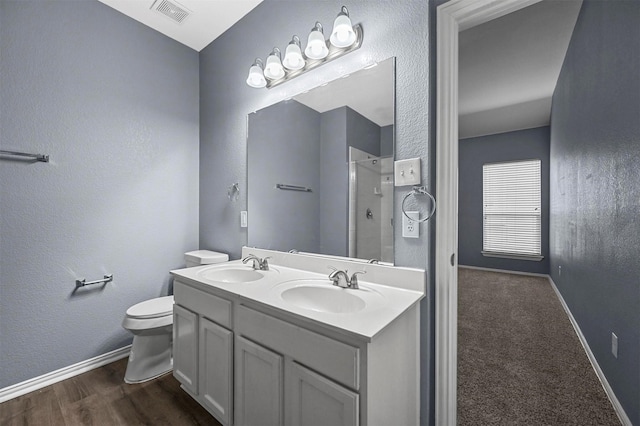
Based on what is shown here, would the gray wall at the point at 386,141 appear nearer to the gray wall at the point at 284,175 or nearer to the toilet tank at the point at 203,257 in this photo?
the gray wall at the point at 284,175

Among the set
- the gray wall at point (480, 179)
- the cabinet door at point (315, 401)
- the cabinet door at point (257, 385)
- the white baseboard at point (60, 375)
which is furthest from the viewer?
the gray wall at point (480, 179)

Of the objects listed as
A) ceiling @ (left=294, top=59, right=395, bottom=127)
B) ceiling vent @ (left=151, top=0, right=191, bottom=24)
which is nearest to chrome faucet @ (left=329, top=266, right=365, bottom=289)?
ceiling @ (left=294, top=59, right=395, bottom=127)

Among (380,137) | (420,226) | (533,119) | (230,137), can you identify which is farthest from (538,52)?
(230,137)

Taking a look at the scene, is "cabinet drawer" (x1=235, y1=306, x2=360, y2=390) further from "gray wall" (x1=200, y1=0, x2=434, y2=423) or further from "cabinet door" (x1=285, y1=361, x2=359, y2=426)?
"gray wall" (x1=200, y1=0, x2=434, y2=423)

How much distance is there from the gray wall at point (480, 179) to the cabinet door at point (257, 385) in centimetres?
526

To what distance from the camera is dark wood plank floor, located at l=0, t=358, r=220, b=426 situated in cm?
148

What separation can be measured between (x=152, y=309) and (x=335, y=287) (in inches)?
52.4

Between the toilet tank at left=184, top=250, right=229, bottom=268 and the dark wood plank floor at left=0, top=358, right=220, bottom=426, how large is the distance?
794 millimetres

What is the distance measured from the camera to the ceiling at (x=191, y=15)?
2.00 meters

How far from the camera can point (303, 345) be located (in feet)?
3.28

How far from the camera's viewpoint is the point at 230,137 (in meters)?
2.25

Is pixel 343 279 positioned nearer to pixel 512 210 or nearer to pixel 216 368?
pixel 216 368

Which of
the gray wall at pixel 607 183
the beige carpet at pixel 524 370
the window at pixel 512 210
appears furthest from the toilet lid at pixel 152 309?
the window at pixel 512 210

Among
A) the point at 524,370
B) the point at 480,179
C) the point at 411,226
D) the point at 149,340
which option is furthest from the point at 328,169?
the point at 480,179
